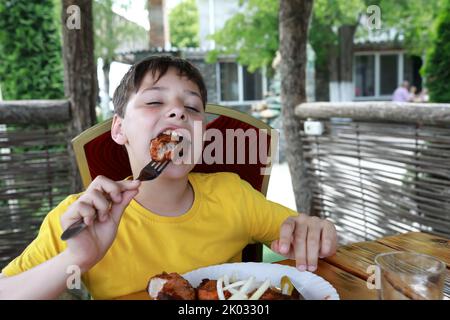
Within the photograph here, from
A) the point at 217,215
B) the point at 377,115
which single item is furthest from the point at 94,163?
the point at 377,115

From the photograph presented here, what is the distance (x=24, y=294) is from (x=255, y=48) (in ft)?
40.0

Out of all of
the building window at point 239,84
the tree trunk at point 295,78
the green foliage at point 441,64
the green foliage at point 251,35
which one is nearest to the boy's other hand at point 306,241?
the tree trunk at point 295,78

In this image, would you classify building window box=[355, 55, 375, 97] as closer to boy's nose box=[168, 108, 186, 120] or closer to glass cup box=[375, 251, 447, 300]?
boy's nose box=[168, 108, 186, 120]

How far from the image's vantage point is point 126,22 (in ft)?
38.0

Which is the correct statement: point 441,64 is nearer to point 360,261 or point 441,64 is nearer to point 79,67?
point 79,67

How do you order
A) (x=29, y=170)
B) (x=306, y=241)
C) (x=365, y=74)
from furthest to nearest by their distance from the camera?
(x=365, y=74) → (x=29, y=170) → (x=306, y=241)

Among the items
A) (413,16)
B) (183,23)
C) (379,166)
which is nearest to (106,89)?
(413,16)

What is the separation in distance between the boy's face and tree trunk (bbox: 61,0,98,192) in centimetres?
159

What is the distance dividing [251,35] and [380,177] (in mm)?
9858

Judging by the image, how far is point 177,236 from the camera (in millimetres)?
1388

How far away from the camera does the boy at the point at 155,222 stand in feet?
3.31

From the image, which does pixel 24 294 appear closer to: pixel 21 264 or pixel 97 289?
pixel 21 264

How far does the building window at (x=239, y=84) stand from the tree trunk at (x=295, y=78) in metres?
11.8

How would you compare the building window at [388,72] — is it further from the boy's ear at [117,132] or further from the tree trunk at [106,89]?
the boy's ear at [117,132]
